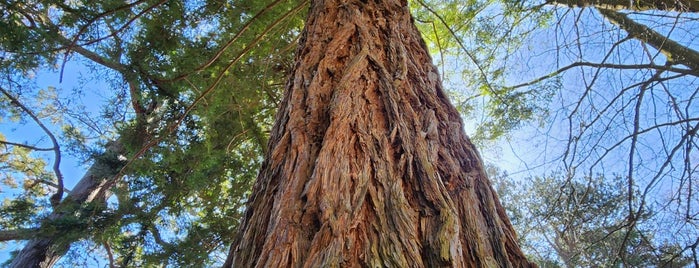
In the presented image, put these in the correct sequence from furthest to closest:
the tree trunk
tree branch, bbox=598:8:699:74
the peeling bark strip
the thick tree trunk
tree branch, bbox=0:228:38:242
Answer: the thick tree trunk
tree branch, bbox=0:228:38:242
tree branch, bbox=598:8:699:74
the tree trunk
the peeling bark strip

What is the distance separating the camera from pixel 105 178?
4855 millimetres

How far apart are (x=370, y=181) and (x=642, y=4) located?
302 cm

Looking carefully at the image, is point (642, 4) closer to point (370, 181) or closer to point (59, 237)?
point (370, 181)

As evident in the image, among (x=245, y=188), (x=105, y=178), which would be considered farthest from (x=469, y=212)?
(x=105, y=178)

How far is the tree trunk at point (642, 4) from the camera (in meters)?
2.26

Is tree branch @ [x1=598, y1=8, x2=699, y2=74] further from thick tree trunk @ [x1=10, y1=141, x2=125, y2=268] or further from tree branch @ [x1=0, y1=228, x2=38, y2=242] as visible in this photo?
tree branch @ [x1=0, y1=228, x2=38, y2=242]

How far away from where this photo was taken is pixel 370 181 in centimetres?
94

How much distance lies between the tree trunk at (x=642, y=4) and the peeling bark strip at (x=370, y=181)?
1716 mm

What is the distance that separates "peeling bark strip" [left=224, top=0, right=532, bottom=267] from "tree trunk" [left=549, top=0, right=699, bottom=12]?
5.63 ft

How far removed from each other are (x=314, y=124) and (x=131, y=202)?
316 centimetres

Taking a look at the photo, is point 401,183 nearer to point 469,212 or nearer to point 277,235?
point 469,212

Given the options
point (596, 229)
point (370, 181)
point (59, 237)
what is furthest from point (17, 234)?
point (596, 229)

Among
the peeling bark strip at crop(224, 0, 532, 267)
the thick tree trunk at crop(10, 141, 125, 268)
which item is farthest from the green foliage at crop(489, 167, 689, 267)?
the thick tree trunk at crop(10, 141, 125, 268)

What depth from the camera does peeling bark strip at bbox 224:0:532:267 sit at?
2.56 ft
